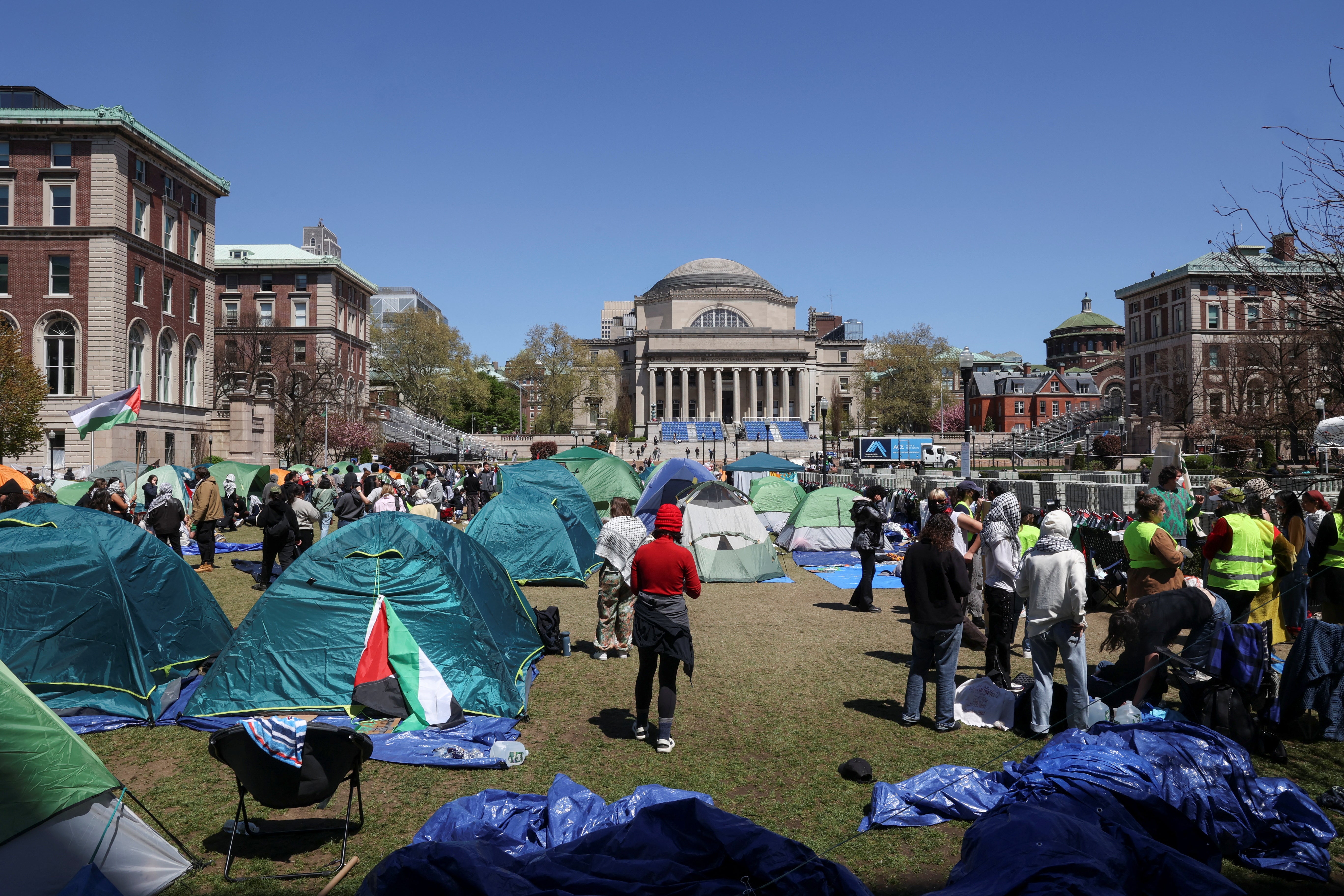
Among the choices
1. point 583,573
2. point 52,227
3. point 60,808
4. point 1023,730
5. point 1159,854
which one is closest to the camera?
point 1159,854

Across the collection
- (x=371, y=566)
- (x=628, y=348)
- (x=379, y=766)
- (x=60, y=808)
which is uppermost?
(x=628, y=348)

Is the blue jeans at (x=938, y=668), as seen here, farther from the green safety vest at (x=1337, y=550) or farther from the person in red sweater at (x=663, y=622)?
the green safety vest at (x=1337, y=550)

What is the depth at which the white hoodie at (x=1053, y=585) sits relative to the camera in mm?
6508

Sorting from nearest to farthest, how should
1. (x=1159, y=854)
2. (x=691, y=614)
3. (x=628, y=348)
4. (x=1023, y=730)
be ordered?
(x=1159, y=854) → (x=1023, y=730) → (x=691, y=614) → (x=628, y=348)

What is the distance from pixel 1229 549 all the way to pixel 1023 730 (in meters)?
2.66

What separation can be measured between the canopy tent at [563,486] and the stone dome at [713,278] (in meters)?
78.6

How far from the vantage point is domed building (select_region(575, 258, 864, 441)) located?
90125 millimetres

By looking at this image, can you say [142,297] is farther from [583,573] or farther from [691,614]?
[691,614]

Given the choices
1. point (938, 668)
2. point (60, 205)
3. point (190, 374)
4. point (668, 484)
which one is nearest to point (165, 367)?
point (190, 374)

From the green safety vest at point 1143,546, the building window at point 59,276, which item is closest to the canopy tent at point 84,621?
the green safety vest at point 1143,546

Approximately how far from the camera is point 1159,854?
379 cm

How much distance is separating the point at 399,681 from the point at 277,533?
7.67m

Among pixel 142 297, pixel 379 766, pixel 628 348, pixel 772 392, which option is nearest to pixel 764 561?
pixel 379 766

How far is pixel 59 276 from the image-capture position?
3716 cm
